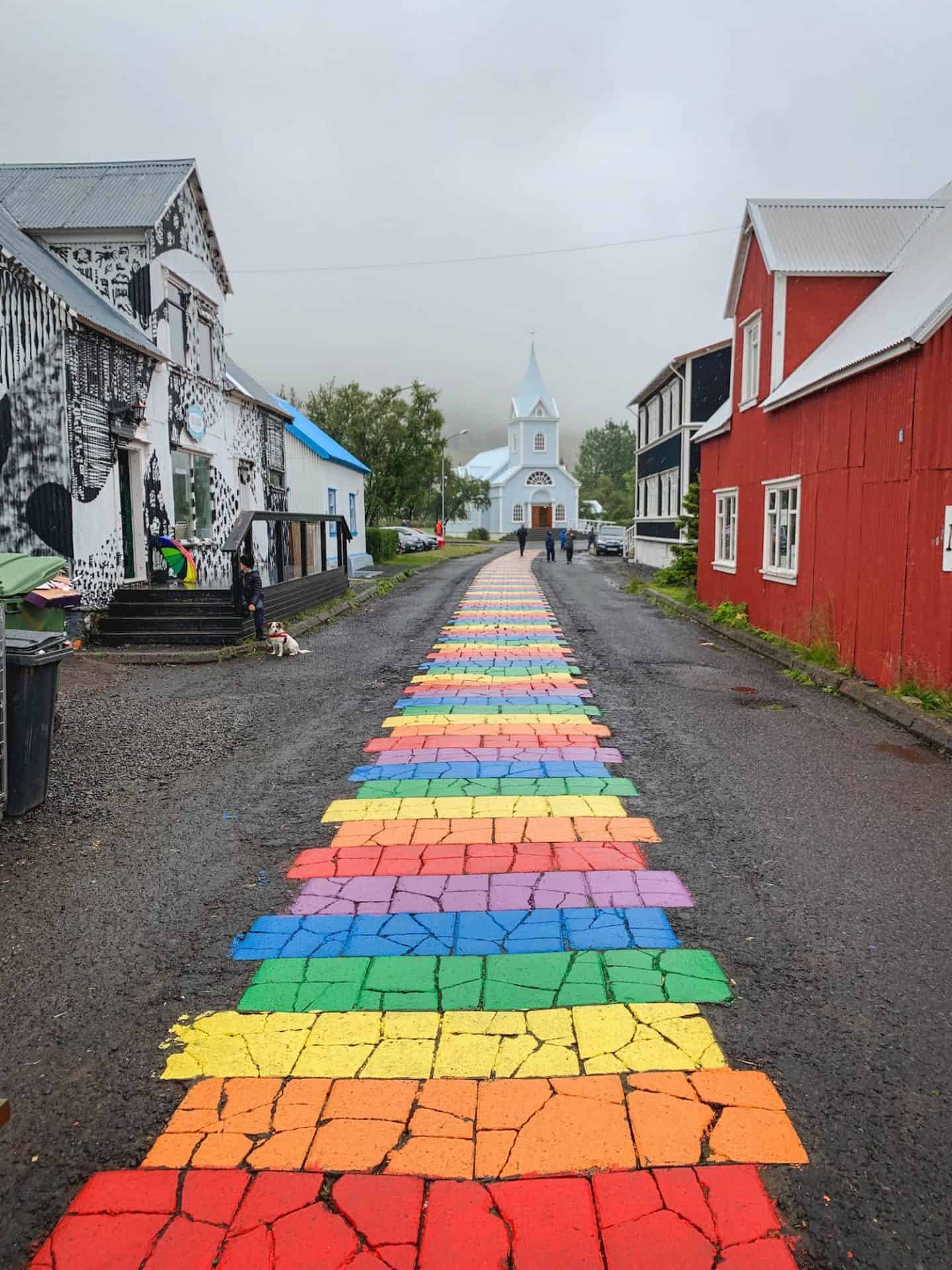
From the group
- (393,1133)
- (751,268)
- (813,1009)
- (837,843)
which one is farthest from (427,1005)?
(751,268)

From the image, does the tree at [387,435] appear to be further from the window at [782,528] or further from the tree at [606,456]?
the tree at [606,456]

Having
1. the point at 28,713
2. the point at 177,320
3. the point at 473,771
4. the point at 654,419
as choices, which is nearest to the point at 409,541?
the point at 654,419

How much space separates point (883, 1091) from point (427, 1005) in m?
1.65

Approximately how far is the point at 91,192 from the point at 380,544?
68.2 feet

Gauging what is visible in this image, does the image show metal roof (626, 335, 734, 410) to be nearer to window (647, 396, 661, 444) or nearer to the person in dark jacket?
window (647, 396, 661, 444)

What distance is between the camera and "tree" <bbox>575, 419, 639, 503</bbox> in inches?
4904

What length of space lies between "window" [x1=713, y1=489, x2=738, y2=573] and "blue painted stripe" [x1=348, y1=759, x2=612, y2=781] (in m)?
10.9

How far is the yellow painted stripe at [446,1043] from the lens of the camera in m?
3.23

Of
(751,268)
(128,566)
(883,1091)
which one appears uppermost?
(751,268)

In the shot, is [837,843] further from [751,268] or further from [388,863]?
[751,268]

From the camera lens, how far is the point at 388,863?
16.9ft

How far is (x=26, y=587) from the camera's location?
305 inches

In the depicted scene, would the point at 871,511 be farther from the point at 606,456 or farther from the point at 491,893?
the point at 606,456

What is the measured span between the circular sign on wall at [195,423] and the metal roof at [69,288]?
1.70 metres
